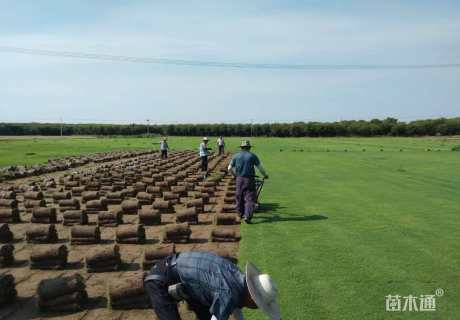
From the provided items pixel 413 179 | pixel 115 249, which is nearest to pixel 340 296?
pixel 115 249

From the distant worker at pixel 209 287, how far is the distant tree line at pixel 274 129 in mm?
99684

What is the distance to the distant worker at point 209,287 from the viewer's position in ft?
14.2

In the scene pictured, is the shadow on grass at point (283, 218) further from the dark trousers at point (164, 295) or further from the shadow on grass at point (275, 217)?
the dark trousers at point (164, 295)

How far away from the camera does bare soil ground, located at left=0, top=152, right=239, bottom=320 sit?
680 centimetres

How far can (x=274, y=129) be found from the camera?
111125 mm

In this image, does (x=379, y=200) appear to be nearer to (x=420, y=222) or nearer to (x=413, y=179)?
(x=420, y=222)

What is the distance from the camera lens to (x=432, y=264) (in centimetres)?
862

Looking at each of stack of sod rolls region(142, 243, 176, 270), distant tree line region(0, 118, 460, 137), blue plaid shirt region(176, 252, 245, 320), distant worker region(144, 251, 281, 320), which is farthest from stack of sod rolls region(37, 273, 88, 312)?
distant tree line region(0, 118, 460, 137)

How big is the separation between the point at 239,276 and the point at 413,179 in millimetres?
20471

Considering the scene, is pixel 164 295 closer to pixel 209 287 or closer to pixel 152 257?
pixel 209 287

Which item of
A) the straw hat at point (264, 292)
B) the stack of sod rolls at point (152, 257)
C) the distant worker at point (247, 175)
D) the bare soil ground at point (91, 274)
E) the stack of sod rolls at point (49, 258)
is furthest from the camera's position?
the distant worker at point (247, 175)

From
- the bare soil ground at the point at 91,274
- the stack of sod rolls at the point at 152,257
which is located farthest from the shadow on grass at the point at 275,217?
the stack of sod rolls at the point at 152,257

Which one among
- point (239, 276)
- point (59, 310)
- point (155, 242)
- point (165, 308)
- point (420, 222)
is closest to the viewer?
point (239, 276)

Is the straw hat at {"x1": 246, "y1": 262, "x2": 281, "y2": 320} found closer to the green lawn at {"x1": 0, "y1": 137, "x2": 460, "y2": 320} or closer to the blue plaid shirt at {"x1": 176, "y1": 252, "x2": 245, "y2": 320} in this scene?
the blue plaid shirt at {"x1": 176, "y1": 252, "x2": 245, "y2": 320}
